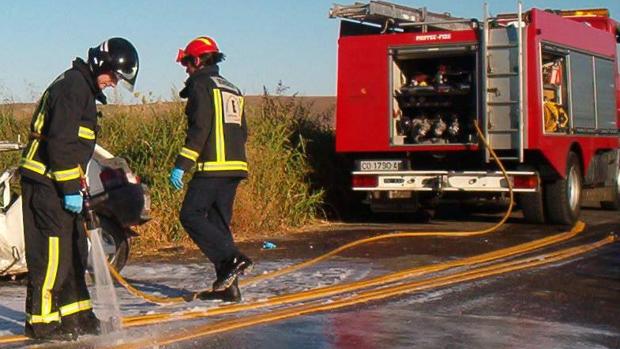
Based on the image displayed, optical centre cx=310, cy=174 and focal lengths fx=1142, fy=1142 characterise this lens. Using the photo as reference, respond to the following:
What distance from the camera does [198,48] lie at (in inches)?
A: 341

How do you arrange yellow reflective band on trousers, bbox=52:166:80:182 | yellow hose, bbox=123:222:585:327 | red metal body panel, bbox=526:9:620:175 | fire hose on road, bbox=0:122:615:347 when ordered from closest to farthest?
yellow reflective band on trousers, bbox=52:166:80:182 → fire hose on road, bbox=0:122:615:347 → yellow hose, bbox=123:222:585:327 → red metal body panel, bbox=526:9:620:175

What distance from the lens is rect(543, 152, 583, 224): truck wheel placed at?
15.2 meters

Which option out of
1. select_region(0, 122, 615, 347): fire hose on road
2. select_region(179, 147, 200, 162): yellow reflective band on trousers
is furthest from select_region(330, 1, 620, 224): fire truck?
select_region(179, 147, 200, 162): yellow reflective band on trousers

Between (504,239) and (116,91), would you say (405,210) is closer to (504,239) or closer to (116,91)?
(504,239)

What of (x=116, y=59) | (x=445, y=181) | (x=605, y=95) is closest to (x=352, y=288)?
(x=116, y=59)

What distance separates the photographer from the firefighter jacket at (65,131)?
6941 mm

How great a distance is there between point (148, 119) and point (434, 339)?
8199 mm

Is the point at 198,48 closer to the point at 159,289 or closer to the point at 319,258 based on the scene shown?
the point at 159,289

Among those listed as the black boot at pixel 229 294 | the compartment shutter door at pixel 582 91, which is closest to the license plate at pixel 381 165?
the compartment shutter door at pixel 582 91

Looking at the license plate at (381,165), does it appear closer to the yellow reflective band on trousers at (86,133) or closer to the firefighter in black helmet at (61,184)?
the firefighter in black helmet at (61,184)

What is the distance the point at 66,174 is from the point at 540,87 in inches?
353

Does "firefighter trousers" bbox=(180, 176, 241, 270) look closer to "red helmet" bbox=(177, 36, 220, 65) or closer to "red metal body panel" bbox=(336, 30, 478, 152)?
"red helmet" bbox=(177, 36, 220, 65)

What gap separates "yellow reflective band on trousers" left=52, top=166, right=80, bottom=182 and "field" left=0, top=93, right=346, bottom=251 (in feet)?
18.9

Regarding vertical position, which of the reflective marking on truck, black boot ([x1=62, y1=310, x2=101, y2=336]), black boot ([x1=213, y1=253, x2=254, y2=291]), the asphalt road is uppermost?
the reflective marking on truck
